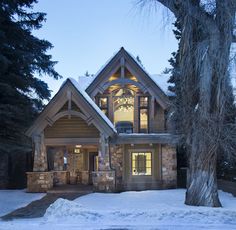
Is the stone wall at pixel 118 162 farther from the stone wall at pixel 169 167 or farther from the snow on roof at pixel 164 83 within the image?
the snow on roof at pixel 164 83

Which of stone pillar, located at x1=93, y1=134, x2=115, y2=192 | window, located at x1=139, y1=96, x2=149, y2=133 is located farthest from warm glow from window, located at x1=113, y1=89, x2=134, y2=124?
stone pillar, located at x1=93, y1=134, x2=115, y2=192

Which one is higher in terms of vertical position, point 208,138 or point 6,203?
point 208,138

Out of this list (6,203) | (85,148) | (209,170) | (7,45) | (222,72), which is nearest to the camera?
(222,72)

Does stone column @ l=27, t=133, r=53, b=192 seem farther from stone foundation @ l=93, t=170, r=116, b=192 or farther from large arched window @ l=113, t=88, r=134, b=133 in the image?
large arched window @ l=113, t=88, r=134, b=133

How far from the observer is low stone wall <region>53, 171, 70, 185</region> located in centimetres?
2377

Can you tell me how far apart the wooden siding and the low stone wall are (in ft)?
12.6

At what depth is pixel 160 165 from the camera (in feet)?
73.7

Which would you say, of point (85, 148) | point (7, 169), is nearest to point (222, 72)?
point (85, 148)

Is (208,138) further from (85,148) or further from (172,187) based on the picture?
(85,148)

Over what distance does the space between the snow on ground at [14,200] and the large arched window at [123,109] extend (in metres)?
6.75

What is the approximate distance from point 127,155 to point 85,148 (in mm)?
3602

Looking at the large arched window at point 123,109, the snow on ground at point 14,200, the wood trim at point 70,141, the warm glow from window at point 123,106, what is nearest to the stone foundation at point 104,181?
the wood trim at point 70,141

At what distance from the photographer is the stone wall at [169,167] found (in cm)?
2230

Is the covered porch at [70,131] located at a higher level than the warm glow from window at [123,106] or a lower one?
lower
